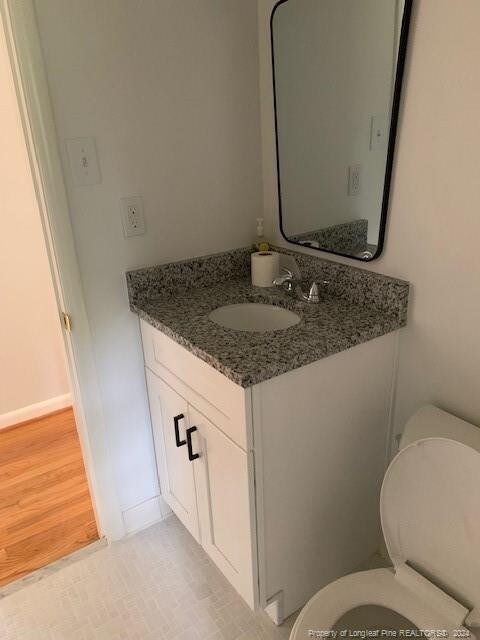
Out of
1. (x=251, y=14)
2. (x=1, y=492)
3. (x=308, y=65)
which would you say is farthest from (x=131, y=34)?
(x=1, y=492)

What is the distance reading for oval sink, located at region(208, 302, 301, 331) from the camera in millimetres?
1476

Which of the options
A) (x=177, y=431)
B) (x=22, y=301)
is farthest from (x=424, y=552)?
(x=22, y=301)

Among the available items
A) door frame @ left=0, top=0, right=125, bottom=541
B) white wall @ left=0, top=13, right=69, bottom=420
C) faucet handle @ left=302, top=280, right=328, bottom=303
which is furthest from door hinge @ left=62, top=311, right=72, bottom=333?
faucet handle @ left=302, top=280, right=328, bottom=303

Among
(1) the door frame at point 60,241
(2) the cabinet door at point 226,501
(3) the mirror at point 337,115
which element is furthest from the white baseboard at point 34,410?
(3) the mirror at point 337,115

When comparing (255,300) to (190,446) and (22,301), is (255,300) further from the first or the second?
(22,301)

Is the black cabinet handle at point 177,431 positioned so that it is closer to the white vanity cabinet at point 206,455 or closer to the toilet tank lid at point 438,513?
the white vanity cabinet at point 206,455

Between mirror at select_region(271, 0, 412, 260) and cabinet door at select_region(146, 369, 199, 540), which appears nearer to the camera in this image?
mirror at select_region(271, 0, 412, 260)

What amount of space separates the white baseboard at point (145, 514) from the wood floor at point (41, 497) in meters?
0.16

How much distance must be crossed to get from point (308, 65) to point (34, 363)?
1.97 meters

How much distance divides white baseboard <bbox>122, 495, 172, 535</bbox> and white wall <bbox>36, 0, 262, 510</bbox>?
0.26 ft

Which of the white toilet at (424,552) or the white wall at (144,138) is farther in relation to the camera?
the white wall at (144,138)

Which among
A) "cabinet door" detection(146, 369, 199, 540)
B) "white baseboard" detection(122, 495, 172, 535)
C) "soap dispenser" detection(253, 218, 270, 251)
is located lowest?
"white baseboard" detection(122, 495, 172, 535)

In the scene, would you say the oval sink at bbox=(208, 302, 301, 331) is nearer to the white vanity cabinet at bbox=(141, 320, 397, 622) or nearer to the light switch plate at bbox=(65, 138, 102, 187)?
the white vanity cabinet at bbox=(141, 320, 397, 622)

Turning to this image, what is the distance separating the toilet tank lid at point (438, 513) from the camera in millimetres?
1004
